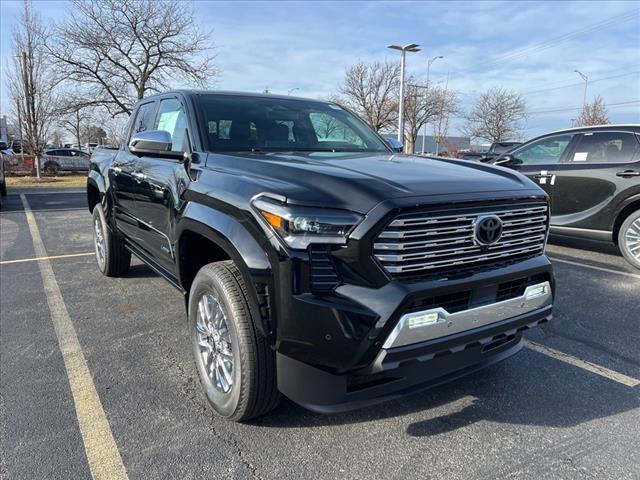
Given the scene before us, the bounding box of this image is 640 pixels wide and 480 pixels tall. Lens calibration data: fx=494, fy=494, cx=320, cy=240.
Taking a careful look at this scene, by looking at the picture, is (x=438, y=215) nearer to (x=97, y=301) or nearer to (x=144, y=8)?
(x=97, y=301)

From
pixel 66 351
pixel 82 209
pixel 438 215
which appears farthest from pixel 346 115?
pixel 82 209

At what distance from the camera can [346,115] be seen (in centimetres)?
446

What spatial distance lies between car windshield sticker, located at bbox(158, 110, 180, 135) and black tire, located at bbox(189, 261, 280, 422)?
157cm

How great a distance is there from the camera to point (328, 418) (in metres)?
2.84

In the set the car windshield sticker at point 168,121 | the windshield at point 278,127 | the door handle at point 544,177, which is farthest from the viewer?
the door handle at point 544,177

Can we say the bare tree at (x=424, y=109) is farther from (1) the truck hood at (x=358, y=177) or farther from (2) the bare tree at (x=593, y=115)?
(1) the truck hood at (x=358, y=177)

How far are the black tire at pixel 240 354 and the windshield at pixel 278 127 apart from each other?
3.39 feet

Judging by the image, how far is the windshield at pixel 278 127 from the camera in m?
3.47

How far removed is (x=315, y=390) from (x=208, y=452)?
0.72 m

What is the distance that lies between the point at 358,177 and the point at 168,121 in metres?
2.24

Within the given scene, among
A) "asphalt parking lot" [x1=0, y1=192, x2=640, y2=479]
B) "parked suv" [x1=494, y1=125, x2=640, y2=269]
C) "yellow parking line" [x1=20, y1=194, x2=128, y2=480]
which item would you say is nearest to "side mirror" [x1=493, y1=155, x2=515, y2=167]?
"parked suv" [x1=494, y1=125, x2=640, y2=269]

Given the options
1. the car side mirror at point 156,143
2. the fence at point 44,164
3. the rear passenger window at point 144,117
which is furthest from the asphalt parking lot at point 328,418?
the fence at point 44,164

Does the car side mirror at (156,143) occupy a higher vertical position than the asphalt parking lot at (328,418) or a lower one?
higher

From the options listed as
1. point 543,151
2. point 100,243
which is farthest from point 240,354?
point 543,151
